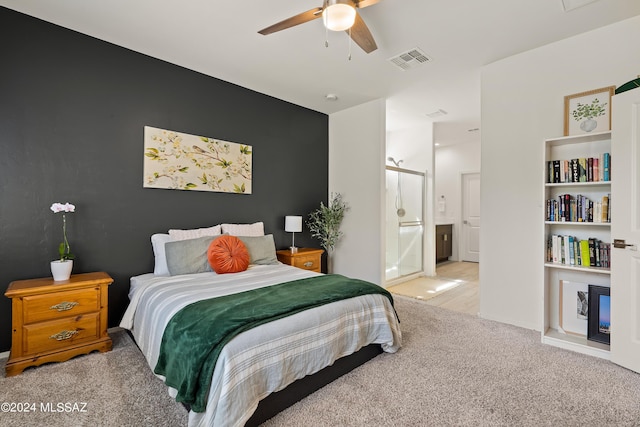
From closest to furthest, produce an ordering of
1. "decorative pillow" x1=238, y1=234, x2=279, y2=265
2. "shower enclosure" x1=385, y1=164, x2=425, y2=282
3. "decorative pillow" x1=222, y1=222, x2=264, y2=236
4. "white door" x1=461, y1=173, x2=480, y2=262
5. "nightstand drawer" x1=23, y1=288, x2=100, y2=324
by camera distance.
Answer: "nightstand drawer" x1=23, y1=288, x2=100, y2=324
"decorative pillow" x1=238, y1=234, x2=279, y2=265
"decorative pillow" x1=222, y1=222, x2=264, y2=236
"shower enclosure" x1=385, y1=164, x2=425, y2=282
"white door" x1=461, y1=173, x2=480, y2=262

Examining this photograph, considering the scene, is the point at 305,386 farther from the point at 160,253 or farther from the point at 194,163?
the point at 194,163

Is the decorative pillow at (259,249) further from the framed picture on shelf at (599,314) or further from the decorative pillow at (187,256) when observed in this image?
the framed picture on shelf at (599,314)

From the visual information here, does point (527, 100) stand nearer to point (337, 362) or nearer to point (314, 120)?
point (314, 120)

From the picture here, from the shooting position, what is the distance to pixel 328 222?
4.54 metres

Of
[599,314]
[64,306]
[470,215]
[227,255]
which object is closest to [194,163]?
[227,255]

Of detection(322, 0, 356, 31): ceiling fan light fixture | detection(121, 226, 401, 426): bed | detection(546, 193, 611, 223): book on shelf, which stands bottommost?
detection(121, 226, 401, 426): bed

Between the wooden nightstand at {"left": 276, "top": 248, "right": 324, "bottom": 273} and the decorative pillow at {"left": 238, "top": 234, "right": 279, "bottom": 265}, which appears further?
the wooden nightstand at {"left": 276, "top": 248, "right": 324, "bottom": 273}

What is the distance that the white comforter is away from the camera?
4.83ft

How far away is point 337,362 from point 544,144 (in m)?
2.57

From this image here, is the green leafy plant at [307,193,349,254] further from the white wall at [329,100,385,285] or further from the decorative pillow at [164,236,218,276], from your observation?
the decorative pillow at [164,236,218,276]

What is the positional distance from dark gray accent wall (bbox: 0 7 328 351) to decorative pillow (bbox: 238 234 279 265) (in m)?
0.52

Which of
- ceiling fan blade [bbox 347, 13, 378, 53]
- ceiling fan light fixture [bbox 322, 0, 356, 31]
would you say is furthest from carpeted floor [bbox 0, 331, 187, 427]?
ceiling fan blade [bbox 347, 13, 378, 53]

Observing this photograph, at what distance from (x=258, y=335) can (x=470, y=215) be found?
6.65m

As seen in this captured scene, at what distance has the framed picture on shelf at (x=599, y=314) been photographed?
7.96 ft
